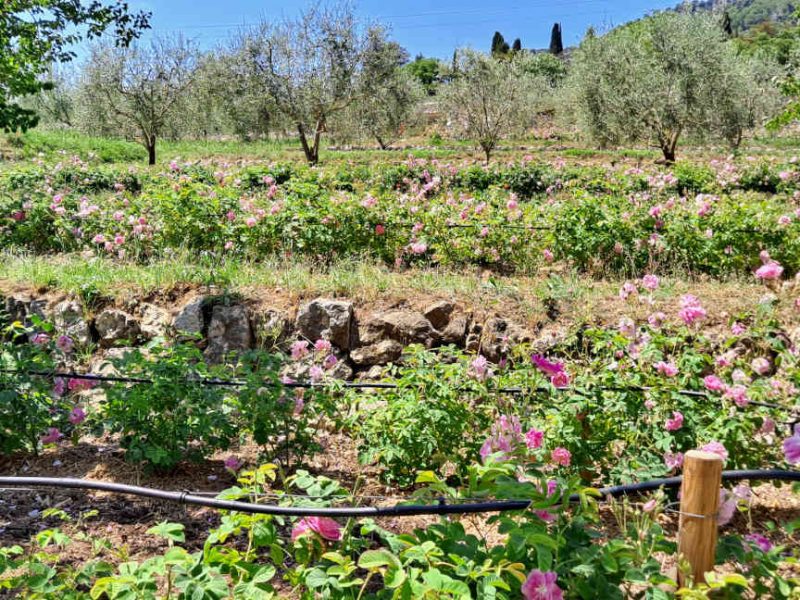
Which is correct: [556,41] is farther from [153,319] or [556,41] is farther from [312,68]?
[153,319]

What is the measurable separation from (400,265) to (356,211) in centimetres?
58

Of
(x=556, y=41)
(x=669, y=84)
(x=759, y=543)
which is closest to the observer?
(x=759, y=543)

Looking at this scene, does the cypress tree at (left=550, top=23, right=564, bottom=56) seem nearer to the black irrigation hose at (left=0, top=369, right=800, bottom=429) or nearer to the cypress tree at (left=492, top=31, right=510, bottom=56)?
the cypress tree at (left=492, top=31, right=510, bottom=56)

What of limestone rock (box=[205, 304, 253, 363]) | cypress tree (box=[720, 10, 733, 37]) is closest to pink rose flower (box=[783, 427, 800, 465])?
limestone rock (box=[205, 304, 253, 363])

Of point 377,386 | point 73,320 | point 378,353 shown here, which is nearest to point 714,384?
point 377,386

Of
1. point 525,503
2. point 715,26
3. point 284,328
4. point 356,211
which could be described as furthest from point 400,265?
point 715,26

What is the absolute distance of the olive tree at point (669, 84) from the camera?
16406 millimetres

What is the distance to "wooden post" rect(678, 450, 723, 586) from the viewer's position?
1.41 meters

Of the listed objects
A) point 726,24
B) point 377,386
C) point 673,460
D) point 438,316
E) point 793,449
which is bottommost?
point 673,460

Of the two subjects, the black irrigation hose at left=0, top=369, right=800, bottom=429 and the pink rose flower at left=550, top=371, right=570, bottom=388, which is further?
the black irrigation hose at left=0, top=369, right=800, bottom=429

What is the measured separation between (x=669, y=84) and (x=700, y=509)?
17393mm

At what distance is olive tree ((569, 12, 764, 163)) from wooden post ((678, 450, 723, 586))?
1615cm

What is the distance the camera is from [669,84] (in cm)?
1641

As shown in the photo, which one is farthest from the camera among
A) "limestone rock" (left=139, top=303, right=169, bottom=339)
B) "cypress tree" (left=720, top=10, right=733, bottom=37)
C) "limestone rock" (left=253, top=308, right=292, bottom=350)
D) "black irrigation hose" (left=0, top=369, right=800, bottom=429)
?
"cypress tree" (left=720, top=10, right=733, bottom=37)
